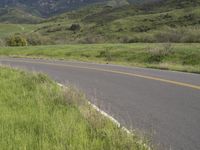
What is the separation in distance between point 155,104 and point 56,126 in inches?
161

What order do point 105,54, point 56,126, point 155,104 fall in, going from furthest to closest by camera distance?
1. point 105,54
2. point 155,104
3. point 56,126

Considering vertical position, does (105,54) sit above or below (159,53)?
below

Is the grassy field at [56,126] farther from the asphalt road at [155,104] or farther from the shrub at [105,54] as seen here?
the shrub at [105,54]

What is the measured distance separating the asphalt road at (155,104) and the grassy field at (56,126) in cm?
73

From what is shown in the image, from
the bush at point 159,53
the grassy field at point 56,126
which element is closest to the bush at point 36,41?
the bush at point 159,53

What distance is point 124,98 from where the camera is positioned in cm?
1252

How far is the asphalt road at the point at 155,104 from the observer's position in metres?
7.95

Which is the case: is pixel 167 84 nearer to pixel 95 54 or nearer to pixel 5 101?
pixel 5 101

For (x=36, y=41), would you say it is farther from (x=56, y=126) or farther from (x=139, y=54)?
(x=56, y=126)

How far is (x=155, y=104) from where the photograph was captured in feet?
36.8

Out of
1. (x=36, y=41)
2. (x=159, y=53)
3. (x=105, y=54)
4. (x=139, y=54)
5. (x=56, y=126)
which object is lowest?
(x=36, y=41)

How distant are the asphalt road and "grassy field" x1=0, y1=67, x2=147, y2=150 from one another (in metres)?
0.73

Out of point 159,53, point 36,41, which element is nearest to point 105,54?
point 159,53

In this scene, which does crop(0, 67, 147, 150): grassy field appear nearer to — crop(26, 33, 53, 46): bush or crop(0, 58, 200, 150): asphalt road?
crop(0, 58, 200, 150): asphalt road
